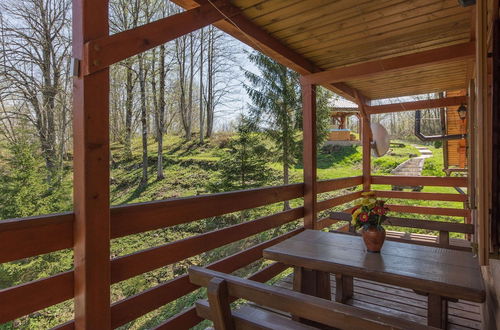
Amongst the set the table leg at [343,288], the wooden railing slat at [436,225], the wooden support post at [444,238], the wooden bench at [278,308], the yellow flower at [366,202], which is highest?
the yellow flower at [366,202]

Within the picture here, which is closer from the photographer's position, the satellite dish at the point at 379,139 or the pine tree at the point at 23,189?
the satellite dish at the point at 379,139

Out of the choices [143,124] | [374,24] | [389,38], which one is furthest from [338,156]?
[374,24]

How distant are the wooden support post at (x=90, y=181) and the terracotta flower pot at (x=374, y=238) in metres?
1.52

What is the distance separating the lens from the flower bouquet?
5.97 feet

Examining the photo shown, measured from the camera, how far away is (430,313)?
1.58 meters

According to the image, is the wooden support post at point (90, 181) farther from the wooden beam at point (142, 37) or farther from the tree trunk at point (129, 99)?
the tree trunk at point (129, 99)

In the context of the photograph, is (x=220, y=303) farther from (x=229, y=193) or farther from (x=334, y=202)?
(x=334, y=202)

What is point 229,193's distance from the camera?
2.31m

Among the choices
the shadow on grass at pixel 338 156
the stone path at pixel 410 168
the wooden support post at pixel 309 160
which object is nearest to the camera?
the wooden support post at pixel 309 160

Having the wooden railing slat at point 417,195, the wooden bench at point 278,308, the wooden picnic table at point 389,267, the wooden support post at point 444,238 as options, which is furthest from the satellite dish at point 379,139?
the wooden bench at point 278,308

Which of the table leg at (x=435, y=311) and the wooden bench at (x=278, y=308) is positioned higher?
the wooden bench at (x=278, y=308)

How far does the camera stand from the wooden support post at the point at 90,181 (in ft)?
4.32

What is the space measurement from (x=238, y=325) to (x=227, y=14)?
199cm

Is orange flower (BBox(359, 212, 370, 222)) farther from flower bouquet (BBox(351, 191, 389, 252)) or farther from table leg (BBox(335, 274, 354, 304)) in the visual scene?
table leg (BBox(335, 274, 354, 304))
